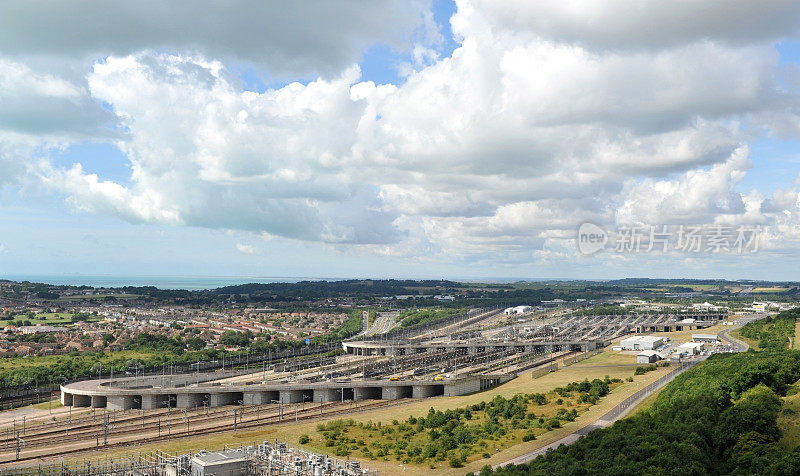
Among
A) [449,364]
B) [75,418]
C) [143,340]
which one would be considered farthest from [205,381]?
[143,340]

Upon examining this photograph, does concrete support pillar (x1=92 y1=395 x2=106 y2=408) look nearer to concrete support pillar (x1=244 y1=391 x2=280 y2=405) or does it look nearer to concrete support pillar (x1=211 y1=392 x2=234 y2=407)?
concrete support pillar (x1=211 y1=392 x2=234 y2=407)

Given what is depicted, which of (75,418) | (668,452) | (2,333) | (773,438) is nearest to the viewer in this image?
(668,452)

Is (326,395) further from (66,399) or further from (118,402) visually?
(66,399)

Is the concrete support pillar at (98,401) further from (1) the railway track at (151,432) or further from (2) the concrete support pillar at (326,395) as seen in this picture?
(2) the concrete support pillar at (326,395)

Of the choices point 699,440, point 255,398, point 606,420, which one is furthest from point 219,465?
point 255,398

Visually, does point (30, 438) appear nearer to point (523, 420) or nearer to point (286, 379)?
point (286, 379)

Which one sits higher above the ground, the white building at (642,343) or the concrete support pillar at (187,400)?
the white building at (642,343)

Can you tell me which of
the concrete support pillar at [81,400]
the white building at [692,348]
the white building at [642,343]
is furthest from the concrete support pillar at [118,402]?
the white building at [692,348]
